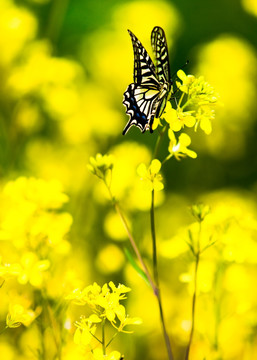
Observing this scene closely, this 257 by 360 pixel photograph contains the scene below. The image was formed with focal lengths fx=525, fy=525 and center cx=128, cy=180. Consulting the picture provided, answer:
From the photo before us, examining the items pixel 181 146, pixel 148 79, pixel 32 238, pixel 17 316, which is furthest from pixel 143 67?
pixel 17 316

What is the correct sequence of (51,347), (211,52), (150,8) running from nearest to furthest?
(51,347) < (211,52) < (150,8)

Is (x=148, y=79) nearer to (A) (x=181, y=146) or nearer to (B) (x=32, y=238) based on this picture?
(A) (x=181, y=146)

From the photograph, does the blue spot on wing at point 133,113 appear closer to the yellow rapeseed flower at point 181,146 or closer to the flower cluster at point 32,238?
the yellow rapeseed flower at point 181,146

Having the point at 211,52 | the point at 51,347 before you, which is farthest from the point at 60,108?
the point at 51,347

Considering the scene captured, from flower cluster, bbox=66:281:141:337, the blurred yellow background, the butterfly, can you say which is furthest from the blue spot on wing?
flower cluster, bbox=66:281:141:337

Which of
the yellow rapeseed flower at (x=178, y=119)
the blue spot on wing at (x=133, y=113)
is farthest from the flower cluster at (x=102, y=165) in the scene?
the yellow rapeseed flower at (x=178, y=119)

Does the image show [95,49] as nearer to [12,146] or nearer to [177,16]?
[177,16]

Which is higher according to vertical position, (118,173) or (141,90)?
(141,90)
